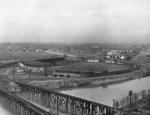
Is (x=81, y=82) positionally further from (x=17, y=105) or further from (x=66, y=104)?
(x=17, y=105)

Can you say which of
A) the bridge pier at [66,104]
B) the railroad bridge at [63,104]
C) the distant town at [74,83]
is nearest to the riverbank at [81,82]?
the distant town at [74,83]

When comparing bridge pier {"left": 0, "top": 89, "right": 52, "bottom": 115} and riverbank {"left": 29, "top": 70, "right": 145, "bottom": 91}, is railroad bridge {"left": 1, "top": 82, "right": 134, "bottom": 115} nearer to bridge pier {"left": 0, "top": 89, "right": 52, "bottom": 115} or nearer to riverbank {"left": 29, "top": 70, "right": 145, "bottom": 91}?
bridge pier {"left": 0, "top": 89, "right": 52, "bottom": 115}

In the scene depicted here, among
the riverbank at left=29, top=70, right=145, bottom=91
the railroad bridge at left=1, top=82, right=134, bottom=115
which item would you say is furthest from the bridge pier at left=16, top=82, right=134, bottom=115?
the riverbank at left=29, top=70, right=145, bottom=91

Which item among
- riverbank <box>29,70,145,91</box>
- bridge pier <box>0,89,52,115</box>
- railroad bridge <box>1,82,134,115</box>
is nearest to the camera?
railroad bridge <box>1,82,134,115</box>

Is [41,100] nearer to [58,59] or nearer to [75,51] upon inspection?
[58,59]

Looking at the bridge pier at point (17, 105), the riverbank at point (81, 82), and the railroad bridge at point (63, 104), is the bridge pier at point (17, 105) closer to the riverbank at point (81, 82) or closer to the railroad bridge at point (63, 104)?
the railroad bridge at point (63, 104)

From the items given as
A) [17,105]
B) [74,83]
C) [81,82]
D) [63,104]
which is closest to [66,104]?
[63,104]

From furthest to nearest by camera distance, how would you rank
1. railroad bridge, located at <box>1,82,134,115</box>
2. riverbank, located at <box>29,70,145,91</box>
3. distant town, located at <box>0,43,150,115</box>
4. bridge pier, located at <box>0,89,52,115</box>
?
riverbank, located at <box>29,70,145,91</box> → distant town, located at <box>0,43,150,115</box> → bridge pier, located at <box>0,89,52,115</box> → railroad bridge, located at <box>1,82,134,115</box>

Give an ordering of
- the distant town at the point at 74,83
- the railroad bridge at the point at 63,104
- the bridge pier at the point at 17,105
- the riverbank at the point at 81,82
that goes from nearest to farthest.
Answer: the railroad bridge at the point at 63,104
the bridge pier at the point at 17,105
the distant town at the point at 74,83
the riverbank at the point at 81,82
